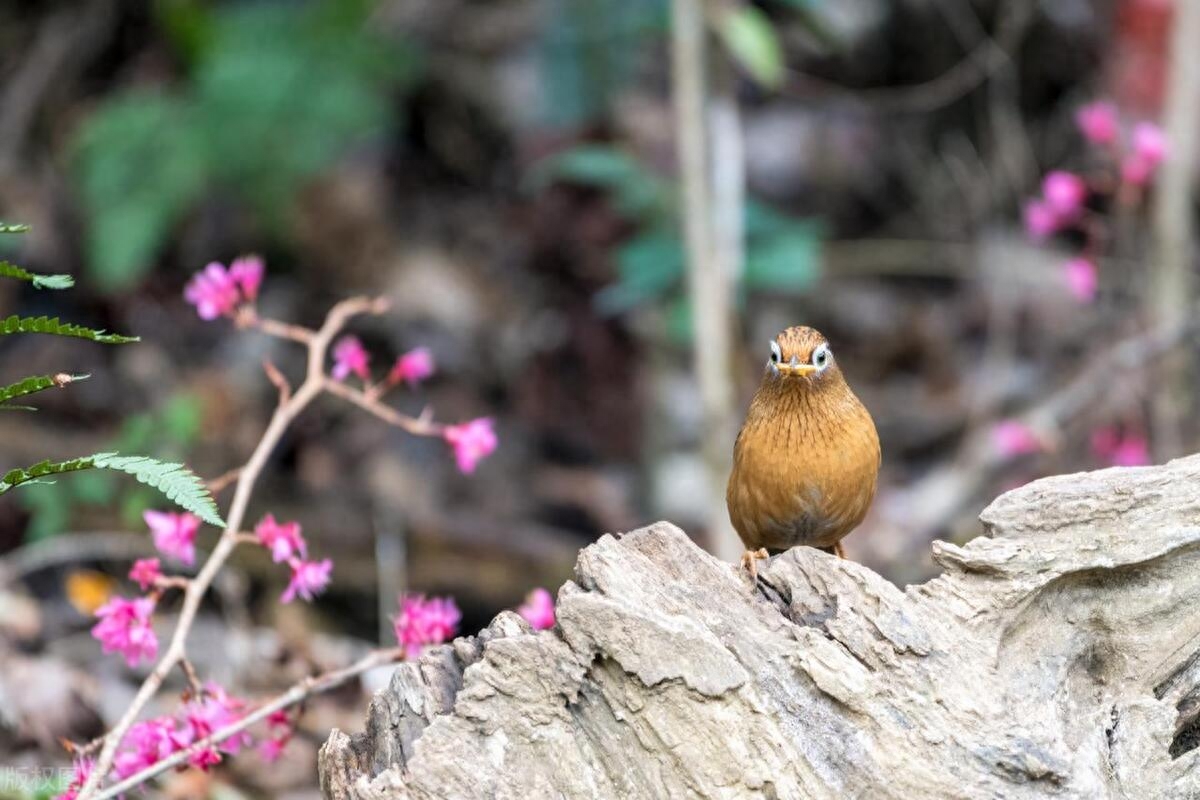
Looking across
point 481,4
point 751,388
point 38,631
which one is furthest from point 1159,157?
point 481,4

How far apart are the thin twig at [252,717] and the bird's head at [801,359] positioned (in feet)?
4.15

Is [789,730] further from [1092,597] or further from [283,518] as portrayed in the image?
[283,518]

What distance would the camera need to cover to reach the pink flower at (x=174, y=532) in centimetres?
354

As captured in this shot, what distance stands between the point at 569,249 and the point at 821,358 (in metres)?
5.80

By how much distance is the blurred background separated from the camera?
705 centimetres

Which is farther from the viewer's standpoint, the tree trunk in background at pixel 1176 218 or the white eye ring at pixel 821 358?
the tree trunk in background at pixel 1176 218

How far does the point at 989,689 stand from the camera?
297cm

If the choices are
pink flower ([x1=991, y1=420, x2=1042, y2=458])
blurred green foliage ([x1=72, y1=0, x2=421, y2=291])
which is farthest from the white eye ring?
blurred green foliage ([x1=72, y1=0, x2=421, y2=291])

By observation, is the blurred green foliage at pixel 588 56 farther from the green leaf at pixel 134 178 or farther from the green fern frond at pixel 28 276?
the green fern frond at pixel 28 276

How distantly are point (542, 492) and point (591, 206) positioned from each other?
2270 mm

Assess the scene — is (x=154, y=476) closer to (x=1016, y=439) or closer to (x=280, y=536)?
(x=280, y=536)

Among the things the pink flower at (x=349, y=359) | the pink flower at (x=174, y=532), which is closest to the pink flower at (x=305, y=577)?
the pink flower at (x=174, y=532)

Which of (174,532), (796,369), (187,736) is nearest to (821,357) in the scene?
(796,369)

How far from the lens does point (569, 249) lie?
9695 millimetres
